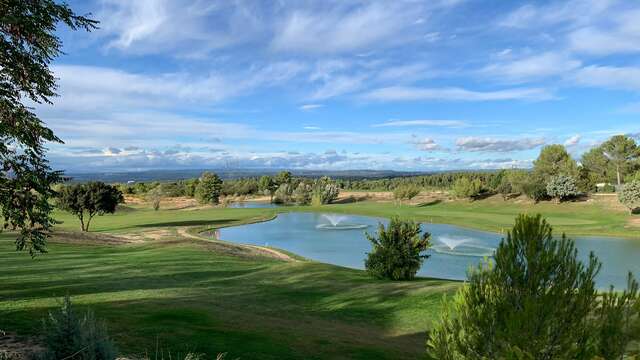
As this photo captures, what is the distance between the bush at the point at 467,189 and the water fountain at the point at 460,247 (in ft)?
177

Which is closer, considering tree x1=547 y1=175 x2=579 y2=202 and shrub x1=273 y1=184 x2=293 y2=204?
tree x1=547 y1=175 x2=579 y2=202

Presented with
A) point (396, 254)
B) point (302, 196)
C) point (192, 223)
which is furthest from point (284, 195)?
point (396, 254)

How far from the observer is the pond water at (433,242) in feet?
159

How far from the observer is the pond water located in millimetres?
48375

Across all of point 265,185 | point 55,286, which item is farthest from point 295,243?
point 265,185

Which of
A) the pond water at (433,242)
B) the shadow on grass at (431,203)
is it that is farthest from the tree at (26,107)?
the shadow on grass at (431,203)

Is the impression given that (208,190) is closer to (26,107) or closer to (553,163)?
(553,163)

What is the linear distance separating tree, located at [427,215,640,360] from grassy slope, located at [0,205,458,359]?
23.4 feet

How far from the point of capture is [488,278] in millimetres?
9016

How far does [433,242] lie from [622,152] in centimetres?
8128

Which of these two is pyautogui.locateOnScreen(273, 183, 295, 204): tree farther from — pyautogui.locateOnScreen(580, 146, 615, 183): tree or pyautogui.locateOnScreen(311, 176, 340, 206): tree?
pyautogui.locateOnScreen(580, 146, 615, 183): tree

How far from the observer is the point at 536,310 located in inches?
316

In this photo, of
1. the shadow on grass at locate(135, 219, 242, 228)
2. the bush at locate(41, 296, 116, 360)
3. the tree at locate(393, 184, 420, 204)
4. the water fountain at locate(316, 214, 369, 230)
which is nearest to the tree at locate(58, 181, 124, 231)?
the shadow on grass at locate(135, 219, 242, 228)

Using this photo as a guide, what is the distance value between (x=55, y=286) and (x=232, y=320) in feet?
37.3
